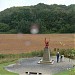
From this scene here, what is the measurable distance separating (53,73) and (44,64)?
4.34m

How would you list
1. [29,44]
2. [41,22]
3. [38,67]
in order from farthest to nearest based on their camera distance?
1. [41,22]
2. [29,44]
3. [38,67]

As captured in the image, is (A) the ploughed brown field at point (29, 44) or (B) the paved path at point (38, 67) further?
(A) the ploughed brown field at point (29, 44)

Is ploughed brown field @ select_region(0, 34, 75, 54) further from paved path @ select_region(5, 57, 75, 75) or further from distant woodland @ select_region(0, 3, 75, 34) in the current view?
distant woodland @ select_region(0, 3, 75, 34)

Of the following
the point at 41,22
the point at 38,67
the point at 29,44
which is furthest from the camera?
the point at 41,22

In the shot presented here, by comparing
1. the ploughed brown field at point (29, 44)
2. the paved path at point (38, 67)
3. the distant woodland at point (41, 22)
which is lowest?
the ploughed brown field at point (29, 44)

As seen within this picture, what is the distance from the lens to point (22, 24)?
A: 7675 centimetres

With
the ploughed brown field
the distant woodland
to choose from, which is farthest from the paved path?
the distant woodland

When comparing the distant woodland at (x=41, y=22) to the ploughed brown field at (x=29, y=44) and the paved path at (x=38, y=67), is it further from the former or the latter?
the paved path at (x=38, y=67)

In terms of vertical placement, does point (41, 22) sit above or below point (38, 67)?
above

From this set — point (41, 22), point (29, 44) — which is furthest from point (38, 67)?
point (41, 22)

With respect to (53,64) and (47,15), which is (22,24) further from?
(53,64)

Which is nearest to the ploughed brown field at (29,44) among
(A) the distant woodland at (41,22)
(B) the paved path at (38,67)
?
(B) the paved path at (38,67)

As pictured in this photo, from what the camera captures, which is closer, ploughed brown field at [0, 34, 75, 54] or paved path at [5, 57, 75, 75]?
paved path at [5, 57, 75, 75]

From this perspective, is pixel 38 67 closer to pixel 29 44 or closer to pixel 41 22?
pixel 29 44
